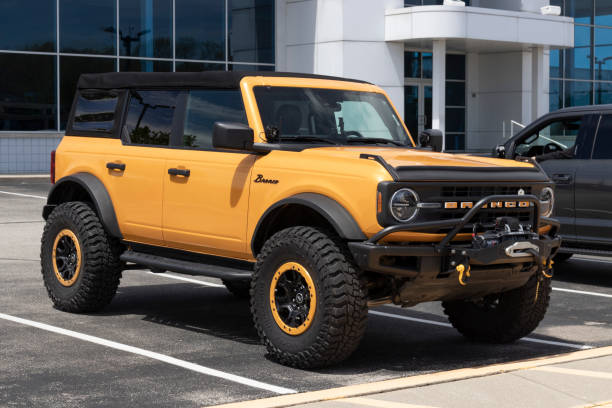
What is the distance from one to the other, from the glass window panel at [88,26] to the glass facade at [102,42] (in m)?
0.03

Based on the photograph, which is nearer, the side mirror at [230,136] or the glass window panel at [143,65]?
the side mirror at [230,136]

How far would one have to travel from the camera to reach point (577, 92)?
1642 inches

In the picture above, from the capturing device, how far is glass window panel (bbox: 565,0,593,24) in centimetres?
4141

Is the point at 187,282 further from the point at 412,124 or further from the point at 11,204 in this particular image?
the point at 412,124

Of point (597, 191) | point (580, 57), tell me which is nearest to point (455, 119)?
point (580, 57)

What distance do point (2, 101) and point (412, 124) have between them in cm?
1416

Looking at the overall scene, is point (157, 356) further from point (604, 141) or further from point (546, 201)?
point (604, 141)

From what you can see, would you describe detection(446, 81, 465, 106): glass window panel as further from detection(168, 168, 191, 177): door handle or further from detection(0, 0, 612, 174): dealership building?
detection(168, 168, 191, 177): door handle

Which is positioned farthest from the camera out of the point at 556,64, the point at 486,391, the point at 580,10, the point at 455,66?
the point at 580,10

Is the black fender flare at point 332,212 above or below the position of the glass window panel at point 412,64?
below

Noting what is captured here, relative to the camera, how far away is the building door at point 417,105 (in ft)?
120

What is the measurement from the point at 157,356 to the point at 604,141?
20.1ft

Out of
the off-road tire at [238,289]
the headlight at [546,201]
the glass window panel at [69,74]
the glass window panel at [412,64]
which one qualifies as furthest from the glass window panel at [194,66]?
the headlight at [546,201]

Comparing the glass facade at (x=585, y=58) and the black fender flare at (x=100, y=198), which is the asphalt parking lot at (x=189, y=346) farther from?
the glass facade at (x=585, y=58)
